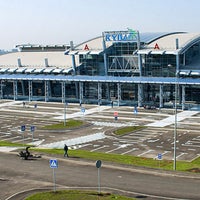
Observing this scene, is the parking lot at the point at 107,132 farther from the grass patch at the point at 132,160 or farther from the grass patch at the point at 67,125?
the grass patch at the point at 132,160

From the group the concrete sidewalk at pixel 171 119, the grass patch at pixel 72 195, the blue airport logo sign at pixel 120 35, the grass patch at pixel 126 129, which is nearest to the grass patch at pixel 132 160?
the grass patch at pixel 72 195

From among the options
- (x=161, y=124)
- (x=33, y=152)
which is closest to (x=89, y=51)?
(x=161, y=124)

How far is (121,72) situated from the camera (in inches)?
4240

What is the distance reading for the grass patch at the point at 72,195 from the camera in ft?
105

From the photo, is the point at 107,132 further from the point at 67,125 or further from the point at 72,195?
the point at 72,195

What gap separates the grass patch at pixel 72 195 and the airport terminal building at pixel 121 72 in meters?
60.6

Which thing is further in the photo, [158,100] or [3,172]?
[158,100]

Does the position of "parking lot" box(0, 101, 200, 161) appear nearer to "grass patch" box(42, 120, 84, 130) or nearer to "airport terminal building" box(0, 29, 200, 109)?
"grass patch" box(42, 120, 84, 130)

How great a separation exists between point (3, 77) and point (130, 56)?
36.5 metres

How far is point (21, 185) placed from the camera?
122 feet

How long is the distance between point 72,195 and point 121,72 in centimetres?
7656

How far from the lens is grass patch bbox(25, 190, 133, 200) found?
32.0m

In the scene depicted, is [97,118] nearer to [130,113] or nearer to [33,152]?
[130,113]

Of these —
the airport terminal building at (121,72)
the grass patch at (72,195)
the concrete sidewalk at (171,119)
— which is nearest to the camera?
the grass patch at (72,195)
